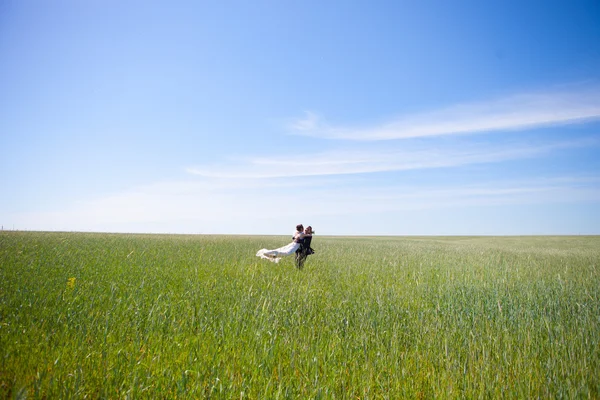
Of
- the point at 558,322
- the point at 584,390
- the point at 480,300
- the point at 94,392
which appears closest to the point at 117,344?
the point at 94,392

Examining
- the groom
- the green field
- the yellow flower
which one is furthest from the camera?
the groom

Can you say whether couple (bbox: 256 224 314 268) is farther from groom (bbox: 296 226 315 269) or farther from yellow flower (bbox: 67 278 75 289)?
yellow flower (bbox: 67 278 75 289)

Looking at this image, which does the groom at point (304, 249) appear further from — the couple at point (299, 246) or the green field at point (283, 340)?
the green field at point (283, 340)

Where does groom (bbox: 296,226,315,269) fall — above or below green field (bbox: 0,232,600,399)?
above

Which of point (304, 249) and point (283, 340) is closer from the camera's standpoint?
point (283, 340)

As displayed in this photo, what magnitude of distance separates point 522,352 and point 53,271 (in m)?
9.88

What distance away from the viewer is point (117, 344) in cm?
382

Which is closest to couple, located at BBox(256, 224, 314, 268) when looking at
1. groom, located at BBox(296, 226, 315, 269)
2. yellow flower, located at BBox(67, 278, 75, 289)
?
groom, located at BBox(296, 226, 315, 269)

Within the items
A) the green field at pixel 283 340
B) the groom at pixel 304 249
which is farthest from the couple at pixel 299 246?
the green field at pixel 283 340

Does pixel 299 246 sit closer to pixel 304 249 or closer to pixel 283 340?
pixel 304 249

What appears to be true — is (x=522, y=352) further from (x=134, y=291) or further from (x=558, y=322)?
(x=134, y=291)

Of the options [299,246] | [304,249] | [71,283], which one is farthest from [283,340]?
[304,249]

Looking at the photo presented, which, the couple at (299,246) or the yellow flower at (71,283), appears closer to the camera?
the yellow flower at (71,283)

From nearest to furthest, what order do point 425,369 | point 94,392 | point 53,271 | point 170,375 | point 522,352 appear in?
1. point 94,392
2. point 170,375
3. point 425,369
4. point 522,352
5. point 53,271
